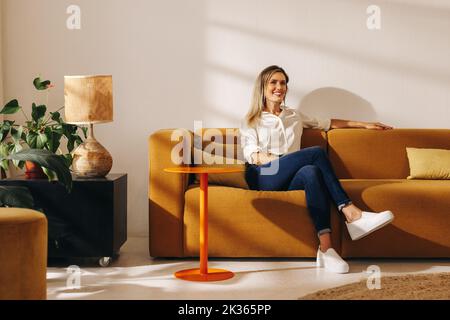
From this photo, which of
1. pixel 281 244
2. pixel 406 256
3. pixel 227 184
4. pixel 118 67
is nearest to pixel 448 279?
pixel 406 256

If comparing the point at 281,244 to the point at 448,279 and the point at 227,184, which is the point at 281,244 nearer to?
the point at 227,184

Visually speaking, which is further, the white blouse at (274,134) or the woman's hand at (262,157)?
the white blouse at (274,134)

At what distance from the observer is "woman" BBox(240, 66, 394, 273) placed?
357 cm

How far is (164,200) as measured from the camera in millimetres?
3783

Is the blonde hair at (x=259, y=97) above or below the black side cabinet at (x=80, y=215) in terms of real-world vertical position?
above

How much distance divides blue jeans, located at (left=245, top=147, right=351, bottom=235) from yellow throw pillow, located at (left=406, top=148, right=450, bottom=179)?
765 mm

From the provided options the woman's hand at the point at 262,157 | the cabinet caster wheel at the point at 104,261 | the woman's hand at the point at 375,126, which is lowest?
the cabinet caster wheel at the point at 104,261

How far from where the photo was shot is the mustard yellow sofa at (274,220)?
3703mm

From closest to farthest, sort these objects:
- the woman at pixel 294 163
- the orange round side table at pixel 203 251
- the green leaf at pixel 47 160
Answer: the green leaf at pixel 47 160 < the orange round side table at pixel 203 251 < the woman at pixel 294 163

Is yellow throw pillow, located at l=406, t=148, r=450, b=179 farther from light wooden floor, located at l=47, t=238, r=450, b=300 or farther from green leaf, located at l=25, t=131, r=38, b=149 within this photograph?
green leaf, located at l=25, t=131, r=38, b=149

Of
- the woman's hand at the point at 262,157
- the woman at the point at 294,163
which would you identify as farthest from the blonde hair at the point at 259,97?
the woman's hand at the point at 262,157

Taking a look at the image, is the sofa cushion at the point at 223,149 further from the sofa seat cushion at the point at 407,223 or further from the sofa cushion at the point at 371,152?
the sofa seat cushion at the point at 407,223
